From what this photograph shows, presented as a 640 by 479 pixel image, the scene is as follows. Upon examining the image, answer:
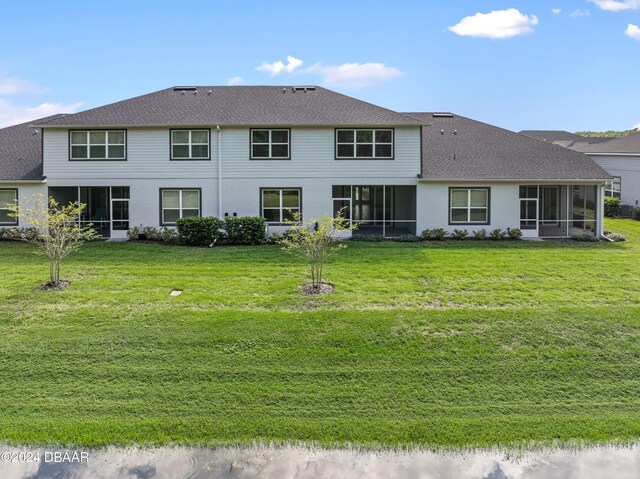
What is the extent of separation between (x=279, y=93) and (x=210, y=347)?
17.4 meters

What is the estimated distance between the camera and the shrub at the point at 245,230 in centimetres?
2072

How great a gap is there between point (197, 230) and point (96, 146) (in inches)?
242

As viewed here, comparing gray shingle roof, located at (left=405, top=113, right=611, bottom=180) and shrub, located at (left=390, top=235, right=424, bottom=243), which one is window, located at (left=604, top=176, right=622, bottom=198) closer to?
gray shingle roof, located at (left=405, top=113, right=611, bottom=180)

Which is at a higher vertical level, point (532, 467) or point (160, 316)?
point (160, 316)

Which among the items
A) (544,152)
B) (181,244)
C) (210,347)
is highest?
(544,152)

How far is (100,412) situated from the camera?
8.15 meters

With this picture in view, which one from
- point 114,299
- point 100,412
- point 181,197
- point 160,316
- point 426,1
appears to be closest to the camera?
point 100,412

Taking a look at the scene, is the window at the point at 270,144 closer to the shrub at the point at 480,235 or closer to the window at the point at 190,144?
the window at the point at 190,144

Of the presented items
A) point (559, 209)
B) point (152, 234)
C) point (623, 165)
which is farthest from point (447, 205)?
point (623, 165)

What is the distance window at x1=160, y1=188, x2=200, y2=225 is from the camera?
22.5m

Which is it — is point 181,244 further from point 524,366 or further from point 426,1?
point 524,366

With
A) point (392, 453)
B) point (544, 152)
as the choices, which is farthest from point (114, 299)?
point (544, 152)

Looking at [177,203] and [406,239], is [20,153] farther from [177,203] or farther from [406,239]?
[406,239]

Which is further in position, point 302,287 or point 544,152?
point 544,152
